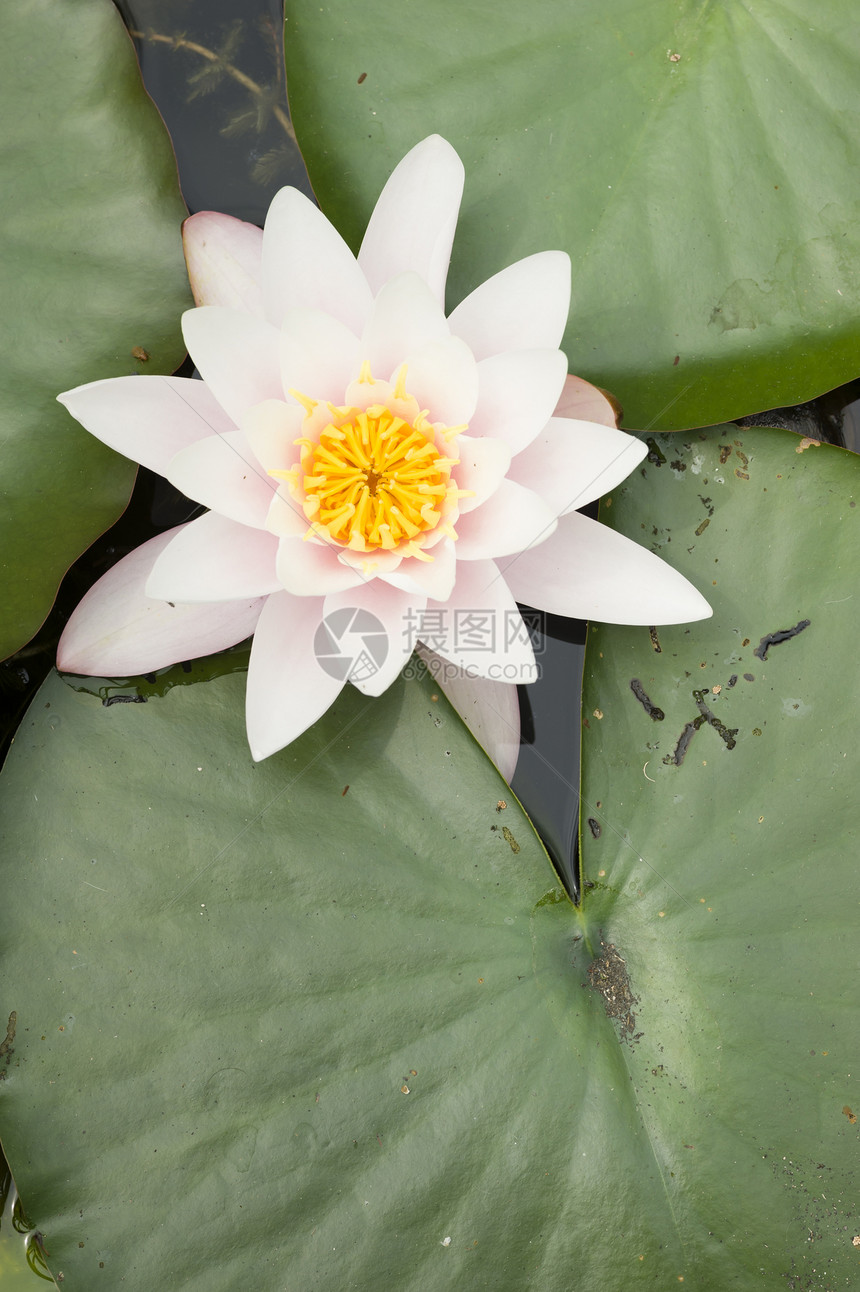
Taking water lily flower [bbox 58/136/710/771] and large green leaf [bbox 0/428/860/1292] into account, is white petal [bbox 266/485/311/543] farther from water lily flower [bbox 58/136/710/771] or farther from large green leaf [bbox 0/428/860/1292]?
large green leaf [bbox 0/428/860/1292]

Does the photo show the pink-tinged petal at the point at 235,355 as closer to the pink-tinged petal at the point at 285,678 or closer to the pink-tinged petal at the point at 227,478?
the pink-tinged petal at the point at 227,478

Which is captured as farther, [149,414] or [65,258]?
[65,258]

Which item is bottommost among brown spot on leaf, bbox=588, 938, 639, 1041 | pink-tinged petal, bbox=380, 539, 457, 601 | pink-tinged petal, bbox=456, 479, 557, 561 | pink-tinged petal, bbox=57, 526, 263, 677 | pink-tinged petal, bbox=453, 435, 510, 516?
brown spot on leaf, bbox=588, 938, 639, 1041

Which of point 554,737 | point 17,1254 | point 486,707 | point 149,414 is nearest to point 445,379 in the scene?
point 149,414

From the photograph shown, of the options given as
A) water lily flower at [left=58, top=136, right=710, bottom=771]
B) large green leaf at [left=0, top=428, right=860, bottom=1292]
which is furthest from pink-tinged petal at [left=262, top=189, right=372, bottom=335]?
large green leaf at [left=0, top=428, right=860, bottom=1292]

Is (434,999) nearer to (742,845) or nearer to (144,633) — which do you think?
(742,845)

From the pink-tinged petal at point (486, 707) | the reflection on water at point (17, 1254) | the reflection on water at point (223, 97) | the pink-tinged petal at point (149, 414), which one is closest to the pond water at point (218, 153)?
the reflection on water at point (223, 97)
